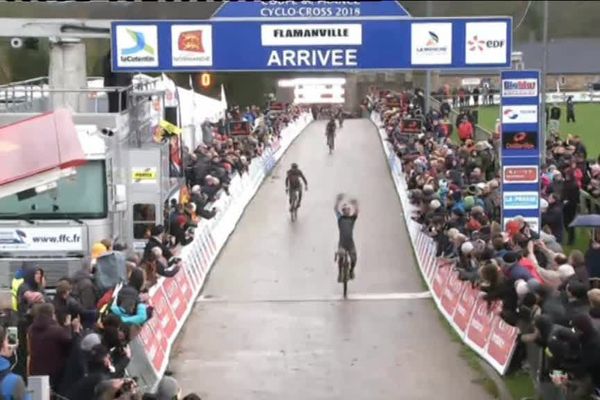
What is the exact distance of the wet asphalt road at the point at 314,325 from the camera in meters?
13.7

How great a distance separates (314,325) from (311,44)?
5.38 m

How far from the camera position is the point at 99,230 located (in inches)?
720

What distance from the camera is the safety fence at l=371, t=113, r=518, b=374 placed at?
43.9 feet

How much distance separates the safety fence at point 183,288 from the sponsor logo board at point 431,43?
540cm

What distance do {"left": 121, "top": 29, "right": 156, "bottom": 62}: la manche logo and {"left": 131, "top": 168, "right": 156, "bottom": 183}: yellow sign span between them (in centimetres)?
204

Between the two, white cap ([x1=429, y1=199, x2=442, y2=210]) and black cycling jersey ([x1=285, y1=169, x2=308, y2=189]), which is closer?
white cap ([x1=429, y1=199, x2=442, y2=210])

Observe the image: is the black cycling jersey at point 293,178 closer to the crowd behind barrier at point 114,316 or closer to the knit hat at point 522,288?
the crowd behind barrier at point 114,316

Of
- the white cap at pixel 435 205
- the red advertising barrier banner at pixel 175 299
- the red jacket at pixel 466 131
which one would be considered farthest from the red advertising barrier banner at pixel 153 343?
the red jacket at pixel 466 131

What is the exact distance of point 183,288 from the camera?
696 inches

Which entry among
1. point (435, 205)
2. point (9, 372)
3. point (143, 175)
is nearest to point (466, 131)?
point (435, 205)

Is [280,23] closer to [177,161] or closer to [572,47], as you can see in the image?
[177,161]

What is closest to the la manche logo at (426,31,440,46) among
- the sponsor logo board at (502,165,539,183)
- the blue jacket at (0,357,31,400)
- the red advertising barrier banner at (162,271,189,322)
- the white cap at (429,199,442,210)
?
the white cap at (429,199,442,210)

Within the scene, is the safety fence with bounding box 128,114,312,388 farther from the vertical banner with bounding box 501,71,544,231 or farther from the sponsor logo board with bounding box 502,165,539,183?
the sponsor logo board with bounding box 502,165,539,183

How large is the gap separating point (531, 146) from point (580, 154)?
768 cm
